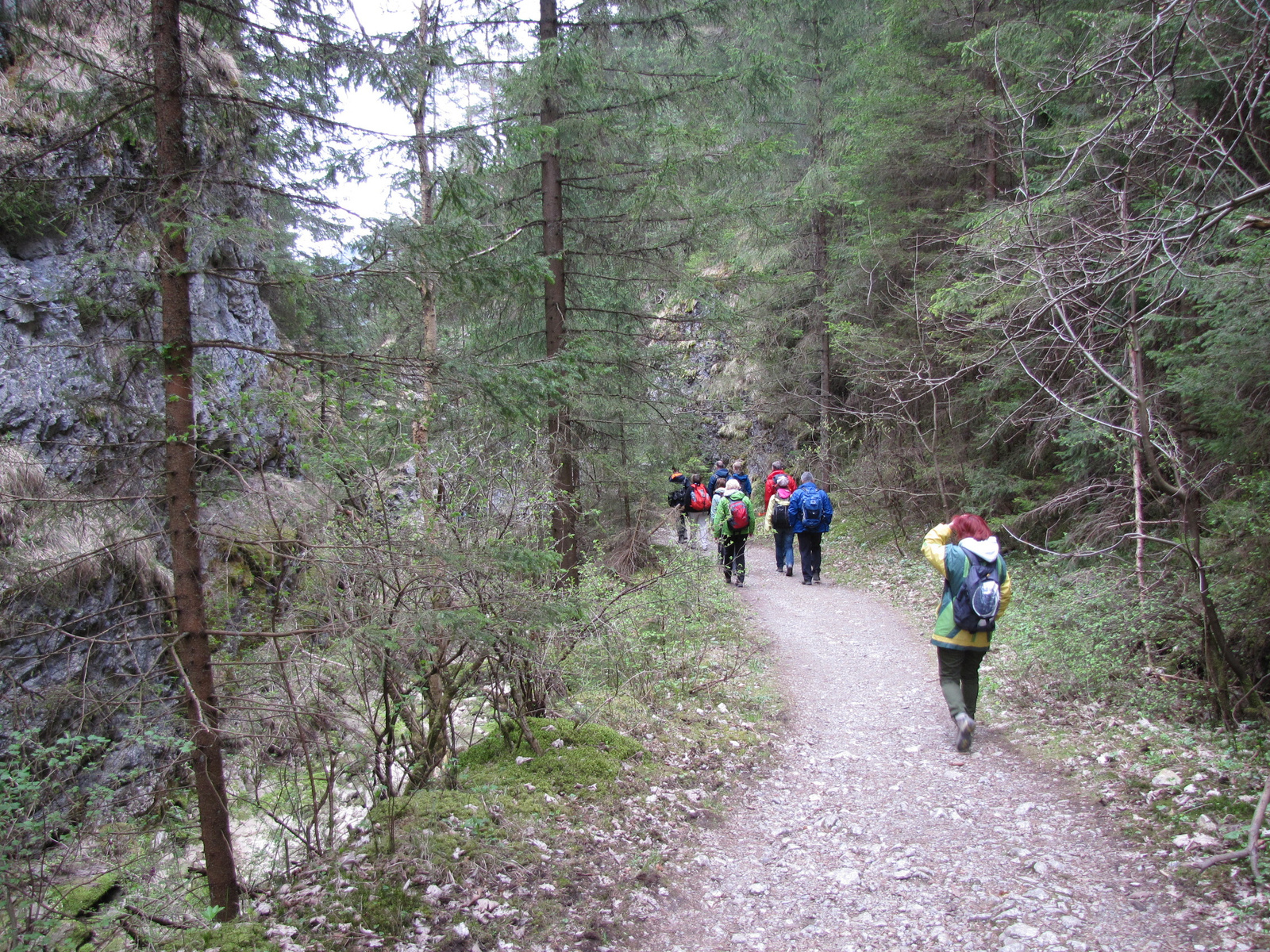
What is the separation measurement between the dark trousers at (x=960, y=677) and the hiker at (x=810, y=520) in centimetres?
694

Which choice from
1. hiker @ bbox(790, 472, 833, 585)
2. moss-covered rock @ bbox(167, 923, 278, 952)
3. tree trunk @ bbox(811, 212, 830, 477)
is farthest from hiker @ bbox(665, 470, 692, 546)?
moss-covered rock @ bbox(167, 923, 278, 952)

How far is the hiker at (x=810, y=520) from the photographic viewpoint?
13047 millimetres

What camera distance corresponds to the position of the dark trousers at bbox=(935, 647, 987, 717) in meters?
6.00

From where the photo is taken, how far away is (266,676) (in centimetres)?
442

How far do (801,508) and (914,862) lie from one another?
910 cm

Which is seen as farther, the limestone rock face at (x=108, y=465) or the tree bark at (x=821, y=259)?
the tree bark at (x=821, y=259)

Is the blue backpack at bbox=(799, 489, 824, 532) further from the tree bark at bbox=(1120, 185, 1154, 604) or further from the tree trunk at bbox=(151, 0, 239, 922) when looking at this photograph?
the tree trunk at bbox=(151, 0, 239, 922)

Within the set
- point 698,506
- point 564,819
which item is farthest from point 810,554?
point 564,819

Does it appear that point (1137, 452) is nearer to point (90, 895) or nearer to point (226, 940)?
point (226, 940)

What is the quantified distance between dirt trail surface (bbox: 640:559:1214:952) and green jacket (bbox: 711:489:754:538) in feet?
19.6

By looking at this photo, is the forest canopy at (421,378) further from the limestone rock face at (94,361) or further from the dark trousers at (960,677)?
the dark trousers at (960,677)

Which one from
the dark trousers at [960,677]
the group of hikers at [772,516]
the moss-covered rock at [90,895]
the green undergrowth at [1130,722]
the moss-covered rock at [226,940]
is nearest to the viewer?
the moss-covered rock at [226,940]

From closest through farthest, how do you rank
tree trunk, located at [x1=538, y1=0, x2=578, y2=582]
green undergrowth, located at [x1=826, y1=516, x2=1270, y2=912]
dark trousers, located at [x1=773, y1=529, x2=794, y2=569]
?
green undergrowth, located at [x1=826, y1=516, x2=1270, y2=912] → tree trunk, located at [x1=538, y1=0, x2=578, y2=582] → dark trousers, located at [x1=773, y1=529, x2=794, y2=569]

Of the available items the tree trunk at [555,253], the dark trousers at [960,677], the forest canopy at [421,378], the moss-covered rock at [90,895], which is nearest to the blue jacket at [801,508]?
the forest canopy at [421,378]
